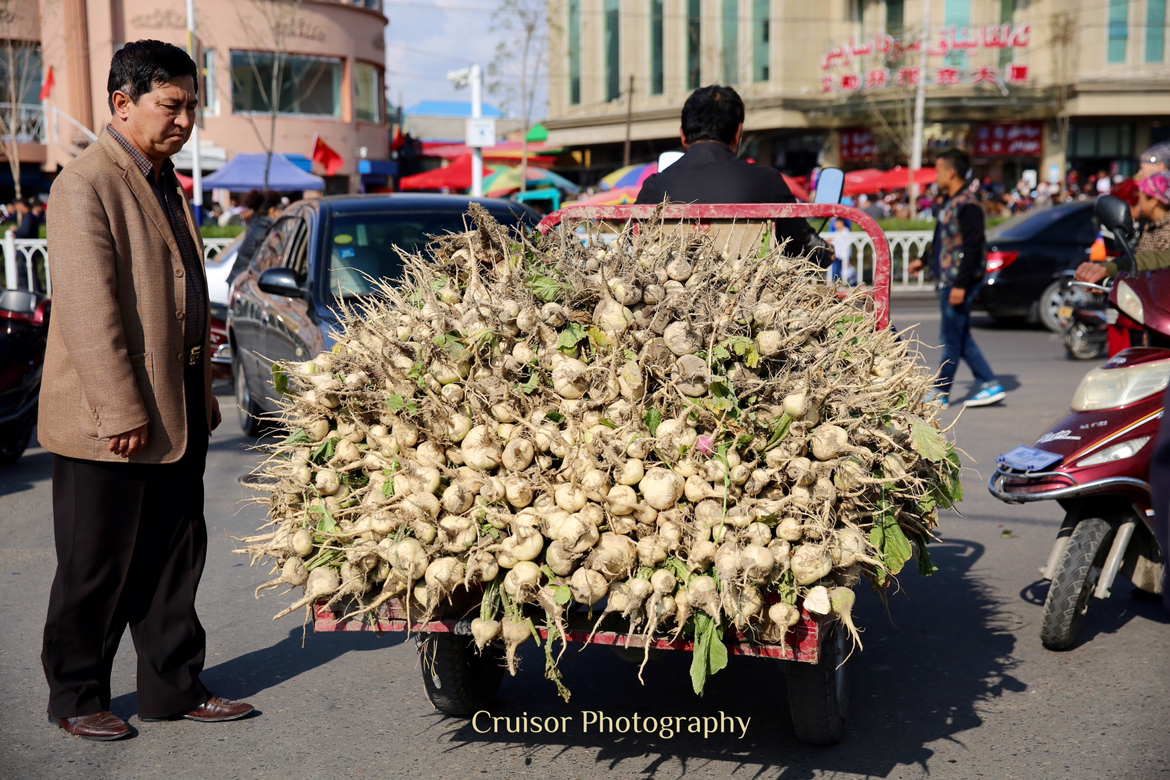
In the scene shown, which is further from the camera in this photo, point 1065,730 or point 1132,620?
point 1132,620

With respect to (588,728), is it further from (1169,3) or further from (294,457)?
(1169,3)

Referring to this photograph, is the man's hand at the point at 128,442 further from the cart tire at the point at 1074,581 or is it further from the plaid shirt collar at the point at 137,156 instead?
the cart tire at the point at 1074,581

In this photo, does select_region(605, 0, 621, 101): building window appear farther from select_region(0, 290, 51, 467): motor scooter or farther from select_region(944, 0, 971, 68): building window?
select_region(0, 290, 51, 467): motor scooter

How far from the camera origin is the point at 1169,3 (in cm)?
3528

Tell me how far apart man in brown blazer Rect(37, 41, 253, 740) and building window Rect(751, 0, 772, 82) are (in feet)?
118

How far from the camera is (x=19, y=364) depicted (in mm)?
7461

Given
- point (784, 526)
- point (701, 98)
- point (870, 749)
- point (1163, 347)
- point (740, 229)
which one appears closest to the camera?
point (784, 526)

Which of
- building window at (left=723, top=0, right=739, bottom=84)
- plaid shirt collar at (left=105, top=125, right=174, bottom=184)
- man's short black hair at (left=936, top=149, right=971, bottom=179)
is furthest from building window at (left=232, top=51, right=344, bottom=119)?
plaid shirt collar at (left=105, top=125, right=174, bottom=184)

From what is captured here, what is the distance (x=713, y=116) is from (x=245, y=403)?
5.25 m

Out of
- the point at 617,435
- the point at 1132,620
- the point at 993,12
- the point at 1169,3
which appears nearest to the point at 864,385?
the point at 617,435

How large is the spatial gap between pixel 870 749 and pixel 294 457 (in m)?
2.02

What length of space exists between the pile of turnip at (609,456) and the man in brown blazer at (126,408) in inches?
20.6

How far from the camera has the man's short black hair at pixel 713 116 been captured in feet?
16.0

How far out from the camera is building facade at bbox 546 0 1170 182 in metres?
34.0
